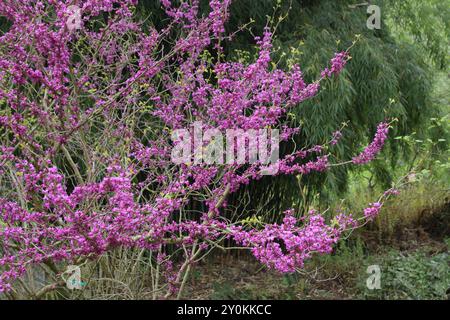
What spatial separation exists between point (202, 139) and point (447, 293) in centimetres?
243

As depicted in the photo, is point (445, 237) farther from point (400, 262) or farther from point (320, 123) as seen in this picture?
point (320, 123)

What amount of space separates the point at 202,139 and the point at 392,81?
2367mm

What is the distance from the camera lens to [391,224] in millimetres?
6082

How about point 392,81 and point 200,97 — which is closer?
point 200,97

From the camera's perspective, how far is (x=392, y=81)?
4.91 metres

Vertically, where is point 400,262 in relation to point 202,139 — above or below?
below

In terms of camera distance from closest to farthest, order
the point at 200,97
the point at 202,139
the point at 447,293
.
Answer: the point at 202,139, the point at 200,97, the point at 447,293
